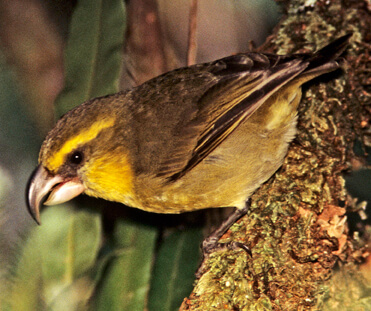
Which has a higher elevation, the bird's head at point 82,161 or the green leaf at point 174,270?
the bird's head at point 82,161

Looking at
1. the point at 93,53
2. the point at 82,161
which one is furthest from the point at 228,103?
the point at 93,53

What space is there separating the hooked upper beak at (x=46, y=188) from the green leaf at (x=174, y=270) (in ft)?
2.92

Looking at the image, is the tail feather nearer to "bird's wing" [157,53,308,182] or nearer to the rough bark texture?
"bird's wing" [157,53,308,182]

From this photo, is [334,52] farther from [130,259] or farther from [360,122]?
[130,259]

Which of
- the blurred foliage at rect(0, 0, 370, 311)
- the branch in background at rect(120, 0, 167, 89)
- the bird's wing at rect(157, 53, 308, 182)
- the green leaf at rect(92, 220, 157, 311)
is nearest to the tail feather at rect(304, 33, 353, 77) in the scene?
the bird's wing at rect(157, 53, 308, 182)

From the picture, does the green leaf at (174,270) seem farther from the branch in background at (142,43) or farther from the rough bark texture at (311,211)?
the branch in background at (142,43)

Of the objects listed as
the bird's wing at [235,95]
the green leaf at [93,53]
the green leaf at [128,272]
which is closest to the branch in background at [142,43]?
the green leaf at [93,53]

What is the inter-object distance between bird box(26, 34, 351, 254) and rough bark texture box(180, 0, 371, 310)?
20 centimetres

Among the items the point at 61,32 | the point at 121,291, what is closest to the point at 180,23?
the point at 61,32

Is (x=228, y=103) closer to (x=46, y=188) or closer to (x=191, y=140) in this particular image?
(x=191, y=140)

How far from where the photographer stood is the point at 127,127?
3006mm

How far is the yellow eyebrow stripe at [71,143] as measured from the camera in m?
2.74

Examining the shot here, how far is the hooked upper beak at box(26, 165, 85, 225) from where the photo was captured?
277cm

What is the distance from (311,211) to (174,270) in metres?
1.11
